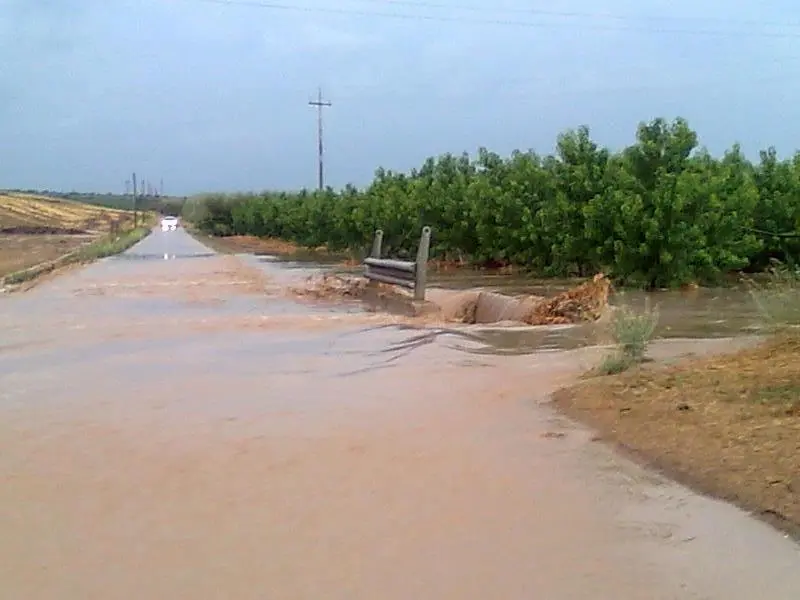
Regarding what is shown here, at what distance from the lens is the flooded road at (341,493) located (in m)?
5.07

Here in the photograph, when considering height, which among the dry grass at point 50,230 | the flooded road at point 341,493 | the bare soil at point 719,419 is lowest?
the dry grass at point 50,230

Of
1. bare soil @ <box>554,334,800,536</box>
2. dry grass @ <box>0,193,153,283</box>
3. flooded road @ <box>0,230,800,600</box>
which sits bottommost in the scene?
dry grass @ <box>0,193,153,283</box>

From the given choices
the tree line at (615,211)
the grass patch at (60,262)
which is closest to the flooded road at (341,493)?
the tree line at (615,211)

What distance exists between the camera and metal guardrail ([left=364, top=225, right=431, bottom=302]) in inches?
779

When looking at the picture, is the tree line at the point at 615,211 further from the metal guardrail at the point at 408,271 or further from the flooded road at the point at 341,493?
the flooded road at the point at 341,493

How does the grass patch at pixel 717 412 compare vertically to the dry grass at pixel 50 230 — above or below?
above

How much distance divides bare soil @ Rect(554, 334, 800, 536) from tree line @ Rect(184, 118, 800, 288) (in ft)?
26.5

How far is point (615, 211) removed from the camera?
1006 inches

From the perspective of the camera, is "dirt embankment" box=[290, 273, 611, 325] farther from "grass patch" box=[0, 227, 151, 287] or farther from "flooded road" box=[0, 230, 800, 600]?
"grass patch" box=[0, 227, 151, 287]

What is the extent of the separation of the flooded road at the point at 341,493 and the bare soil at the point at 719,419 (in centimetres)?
21

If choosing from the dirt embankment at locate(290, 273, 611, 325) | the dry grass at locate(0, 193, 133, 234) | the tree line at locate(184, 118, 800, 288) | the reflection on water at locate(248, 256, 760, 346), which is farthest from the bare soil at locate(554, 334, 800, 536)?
the dry grass at locate(0, 193, 133, 234)

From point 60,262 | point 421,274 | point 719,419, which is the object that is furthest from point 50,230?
point 719,419

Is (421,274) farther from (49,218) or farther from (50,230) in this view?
(49,218)

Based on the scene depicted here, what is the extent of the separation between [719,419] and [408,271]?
14.0 meters
